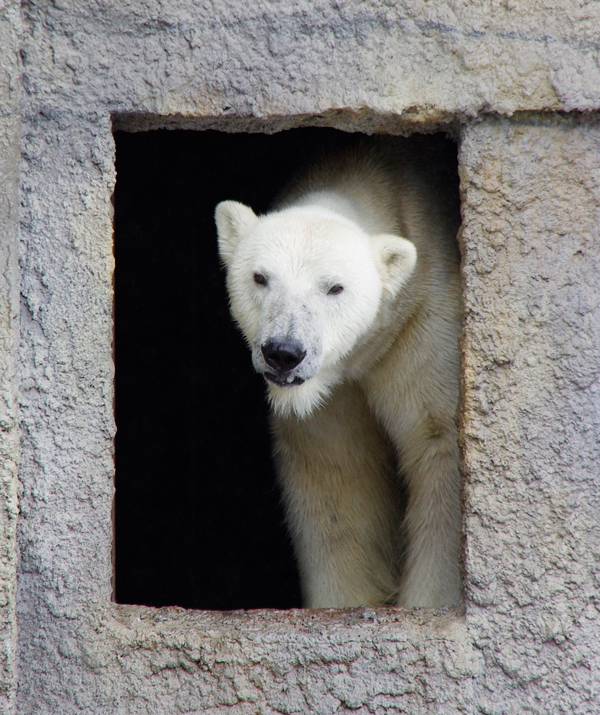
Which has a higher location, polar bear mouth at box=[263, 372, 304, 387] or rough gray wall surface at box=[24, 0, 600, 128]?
rough gray wall surface at box=[24, 0, 600, 128]

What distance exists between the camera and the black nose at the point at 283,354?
2289mm

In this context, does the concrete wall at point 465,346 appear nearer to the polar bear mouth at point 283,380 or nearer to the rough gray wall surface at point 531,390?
the rough gray wall surface at point 531,390

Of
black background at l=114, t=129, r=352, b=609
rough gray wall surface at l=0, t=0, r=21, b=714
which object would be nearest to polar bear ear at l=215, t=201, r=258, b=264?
rough gray wall surface at l=0, t=0, r=21, b=714

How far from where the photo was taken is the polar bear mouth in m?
2.36

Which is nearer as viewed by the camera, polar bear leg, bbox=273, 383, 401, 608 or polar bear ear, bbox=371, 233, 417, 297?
polar bear ear, bbox=371, 233, 417, 297

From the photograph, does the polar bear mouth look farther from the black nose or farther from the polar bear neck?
the polar bear neck

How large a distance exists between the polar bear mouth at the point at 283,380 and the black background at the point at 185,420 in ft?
6.59

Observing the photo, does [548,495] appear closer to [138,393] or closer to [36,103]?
[36,103]

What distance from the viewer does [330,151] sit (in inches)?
123

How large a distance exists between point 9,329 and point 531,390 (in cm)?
138

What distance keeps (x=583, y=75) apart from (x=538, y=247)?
47cm

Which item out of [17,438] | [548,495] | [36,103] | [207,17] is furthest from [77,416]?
[548,495]

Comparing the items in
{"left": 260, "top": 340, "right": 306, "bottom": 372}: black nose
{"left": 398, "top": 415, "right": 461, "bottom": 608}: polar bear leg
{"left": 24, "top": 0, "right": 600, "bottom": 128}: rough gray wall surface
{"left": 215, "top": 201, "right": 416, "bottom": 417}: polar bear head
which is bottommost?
{"left": 398, "top": 415, "right": 461, "bottom": 608}: polar bear leg

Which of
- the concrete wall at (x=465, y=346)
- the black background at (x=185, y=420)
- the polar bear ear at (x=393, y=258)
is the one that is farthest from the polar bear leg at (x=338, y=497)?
the black background at (x=185, y=420)
